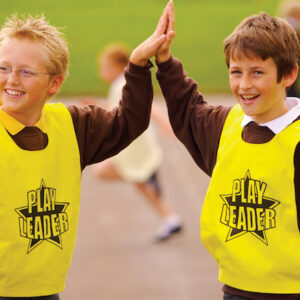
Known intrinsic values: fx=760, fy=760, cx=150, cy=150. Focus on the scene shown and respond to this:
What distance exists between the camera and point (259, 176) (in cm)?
293

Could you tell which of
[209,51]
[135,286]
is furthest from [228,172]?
[209,51]

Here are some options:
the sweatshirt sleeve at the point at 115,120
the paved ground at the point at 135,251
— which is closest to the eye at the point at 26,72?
the sweatshirt sleeve at the point at 115,120

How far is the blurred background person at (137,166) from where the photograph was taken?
23.7ft

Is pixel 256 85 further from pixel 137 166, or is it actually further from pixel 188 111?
pixel 137 166

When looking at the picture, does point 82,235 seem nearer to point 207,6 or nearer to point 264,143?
point 264,143

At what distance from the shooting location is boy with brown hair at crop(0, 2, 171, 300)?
9.73 ft

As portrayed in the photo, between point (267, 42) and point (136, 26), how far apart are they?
2145 centimetres

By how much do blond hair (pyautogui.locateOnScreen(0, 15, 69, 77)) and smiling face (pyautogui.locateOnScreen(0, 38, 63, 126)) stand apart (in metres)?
0.03

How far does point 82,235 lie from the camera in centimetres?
717

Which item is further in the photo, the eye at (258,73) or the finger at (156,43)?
the finger at (156,43)

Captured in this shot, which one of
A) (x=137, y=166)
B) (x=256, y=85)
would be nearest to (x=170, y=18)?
(x=256, y=85)

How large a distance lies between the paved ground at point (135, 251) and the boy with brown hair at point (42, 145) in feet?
8.79

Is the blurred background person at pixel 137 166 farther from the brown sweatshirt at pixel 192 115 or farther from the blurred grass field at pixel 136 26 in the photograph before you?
the blurred grass field at pixel 136 26

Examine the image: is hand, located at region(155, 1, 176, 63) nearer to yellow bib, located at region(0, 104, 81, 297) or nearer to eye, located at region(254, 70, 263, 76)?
eye, located at region(254, 70, 263, 76)
